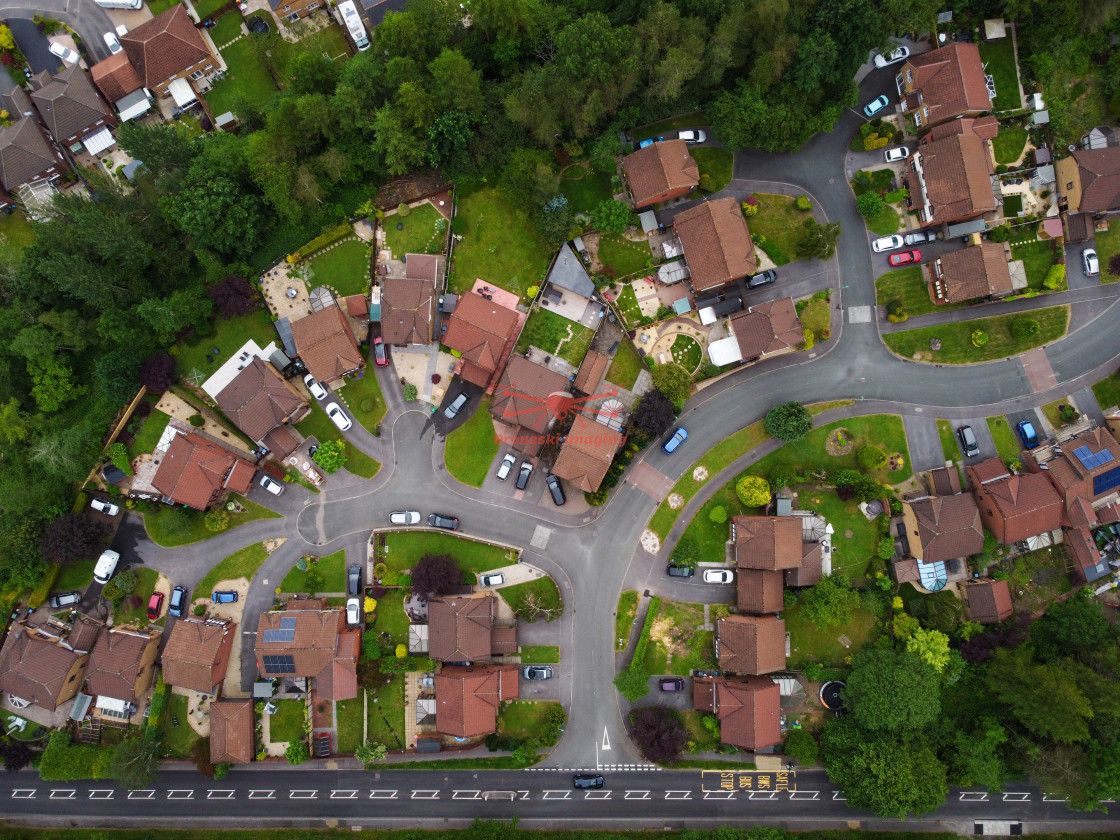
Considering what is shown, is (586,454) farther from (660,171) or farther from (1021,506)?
(1021,506)

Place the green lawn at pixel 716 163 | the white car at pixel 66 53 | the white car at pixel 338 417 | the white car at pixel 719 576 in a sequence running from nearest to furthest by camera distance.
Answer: the white car at pixel 719 576
the white car at pixel 338 417
the green lawn at pixel 716 163
the white car at pixel 66 53

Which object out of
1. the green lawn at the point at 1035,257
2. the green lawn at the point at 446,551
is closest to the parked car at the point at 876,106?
the green lawn at the point at 1035,257

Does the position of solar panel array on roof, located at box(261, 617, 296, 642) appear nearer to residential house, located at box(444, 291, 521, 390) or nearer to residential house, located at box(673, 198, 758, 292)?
residential house, located at box(444, 291, 521, 390)

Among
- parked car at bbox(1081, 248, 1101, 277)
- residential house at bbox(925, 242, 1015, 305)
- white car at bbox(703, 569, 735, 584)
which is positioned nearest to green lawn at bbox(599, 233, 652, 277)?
residential house at bbox(925, 242, 1015, 305)

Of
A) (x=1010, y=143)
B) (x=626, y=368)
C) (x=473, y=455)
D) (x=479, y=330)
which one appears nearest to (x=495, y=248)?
(x=479, y=330)

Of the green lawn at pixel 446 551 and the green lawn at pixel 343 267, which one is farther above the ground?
the green lawn at pixel 343 267

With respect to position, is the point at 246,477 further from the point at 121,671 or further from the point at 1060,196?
the point at 1060,196

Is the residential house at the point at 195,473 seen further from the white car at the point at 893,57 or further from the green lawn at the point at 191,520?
Answer: the white car at the point at 893,57

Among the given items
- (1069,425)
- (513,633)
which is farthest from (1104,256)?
(513,633)

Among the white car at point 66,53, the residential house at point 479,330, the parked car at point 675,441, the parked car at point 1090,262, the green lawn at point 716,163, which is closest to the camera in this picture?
the residential house at point 479,330
